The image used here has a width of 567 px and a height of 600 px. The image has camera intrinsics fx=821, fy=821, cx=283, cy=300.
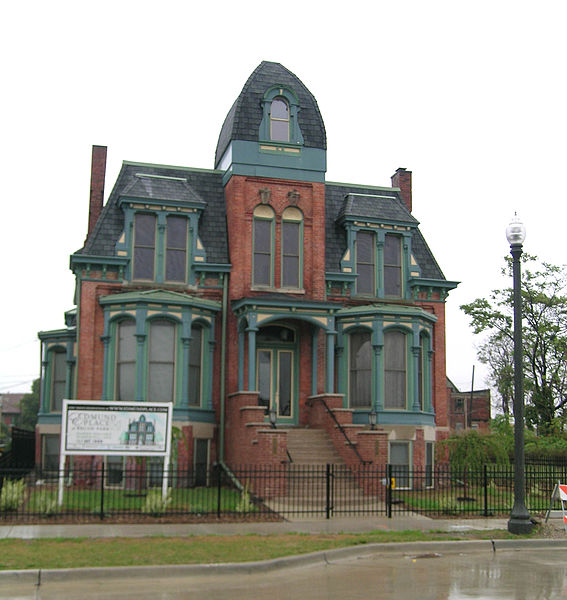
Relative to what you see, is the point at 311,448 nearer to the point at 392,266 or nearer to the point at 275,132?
the point at 392,266

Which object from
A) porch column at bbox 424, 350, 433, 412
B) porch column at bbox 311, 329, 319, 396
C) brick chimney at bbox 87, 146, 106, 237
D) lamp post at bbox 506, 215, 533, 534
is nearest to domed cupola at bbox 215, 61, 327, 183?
brick chimney at bbox 87, 146, 106, 237

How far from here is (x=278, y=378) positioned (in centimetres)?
2658

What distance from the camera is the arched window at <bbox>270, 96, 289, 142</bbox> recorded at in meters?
27.4

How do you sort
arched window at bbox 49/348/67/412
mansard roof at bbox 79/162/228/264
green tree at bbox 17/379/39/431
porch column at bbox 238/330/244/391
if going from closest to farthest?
porch column at bbox 238/330/244/391
mansard roof at bbox 79/162/228/264
arched window at bbox 49/348/67/412
green tree at bbox 17/379/39/431

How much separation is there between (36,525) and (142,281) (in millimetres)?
10812

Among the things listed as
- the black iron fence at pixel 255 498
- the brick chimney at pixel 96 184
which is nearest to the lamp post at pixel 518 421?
the black iron fence at pixel 255 498

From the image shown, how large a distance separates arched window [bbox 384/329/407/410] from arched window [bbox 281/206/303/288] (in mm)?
3479

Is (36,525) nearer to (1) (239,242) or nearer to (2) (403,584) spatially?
(2) (403,584)

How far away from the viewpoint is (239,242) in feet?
86.5

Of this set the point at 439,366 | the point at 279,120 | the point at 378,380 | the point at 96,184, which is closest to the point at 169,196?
the point at 96,184

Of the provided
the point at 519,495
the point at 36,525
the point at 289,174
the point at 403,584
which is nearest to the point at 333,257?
the point at 289,174

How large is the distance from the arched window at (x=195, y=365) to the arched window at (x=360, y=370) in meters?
5.01

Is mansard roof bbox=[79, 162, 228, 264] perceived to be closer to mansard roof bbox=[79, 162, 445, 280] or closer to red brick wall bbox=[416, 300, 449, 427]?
mansard roof bbox=[79, 162, 445, 280]

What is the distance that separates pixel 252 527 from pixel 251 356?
8.76 metres
